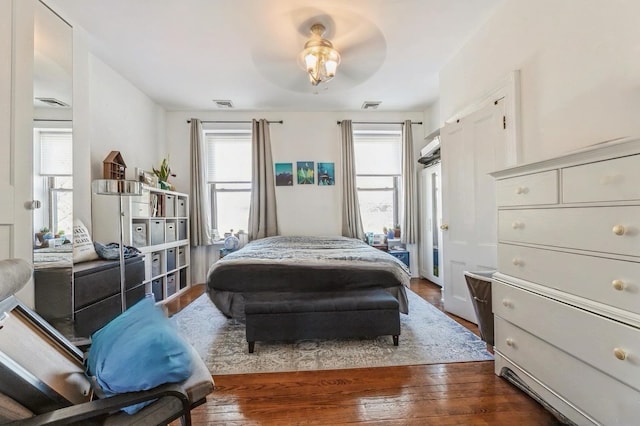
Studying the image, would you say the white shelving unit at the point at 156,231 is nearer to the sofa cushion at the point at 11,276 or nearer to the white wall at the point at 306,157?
the white wall at the point at 306,157

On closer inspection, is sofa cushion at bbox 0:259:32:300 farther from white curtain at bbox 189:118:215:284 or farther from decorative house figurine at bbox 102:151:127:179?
white curtain at bbox 189:118:215:284

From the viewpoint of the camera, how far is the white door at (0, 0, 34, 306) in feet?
4.82

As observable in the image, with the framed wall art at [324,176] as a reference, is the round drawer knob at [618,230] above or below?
below

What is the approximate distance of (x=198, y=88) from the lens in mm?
3797

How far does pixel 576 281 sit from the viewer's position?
1284 millimetres

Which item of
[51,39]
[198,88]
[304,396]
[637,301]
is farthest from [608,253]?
[198,88]

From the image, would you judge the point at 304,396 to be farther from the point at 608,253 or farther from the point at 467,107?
the point at 467,107

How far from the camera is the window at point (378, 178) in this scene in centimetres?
489

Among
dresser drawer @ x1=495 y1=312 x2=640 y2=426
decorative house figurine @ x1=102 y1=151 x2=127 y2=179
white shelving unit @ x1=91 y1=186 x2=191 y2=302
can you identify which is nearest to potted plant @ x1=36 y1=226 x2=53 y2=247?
white shelving unit @ x1=91 y1=186 x2=191 y2=302

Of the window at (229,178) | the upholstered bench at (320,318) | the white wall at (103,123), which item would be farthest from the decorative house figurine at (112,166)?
the upholstered bench at (320,318)

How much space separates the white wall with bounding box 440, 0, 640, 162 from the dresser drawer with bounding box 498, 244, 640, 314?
650 millimetres

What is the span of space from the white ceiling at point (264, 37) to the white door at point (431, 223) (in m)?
1.40

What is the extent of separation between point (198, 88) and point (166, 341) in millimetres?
3761

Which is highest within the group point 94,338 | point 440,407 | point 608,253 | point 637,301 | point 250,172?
point 250,172
